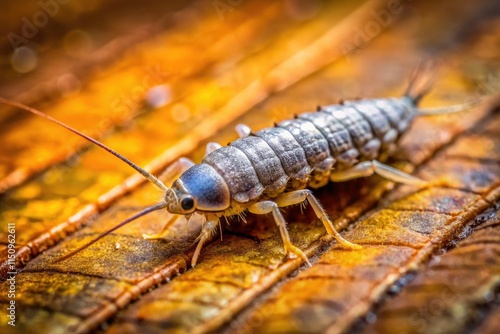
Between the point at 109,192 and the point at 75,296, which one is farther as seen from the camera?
the point at 109,192

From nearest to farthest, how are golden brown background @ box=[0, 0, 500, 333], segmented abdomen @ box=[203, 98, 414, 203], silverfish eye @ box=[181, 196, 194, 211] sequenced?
golden brown background @ box=[0, 0, 500, 333] < silverfish eye @ box=[181, 196, 194, 211] < segmented abdomen @ box=[203, 98, 414, 203]

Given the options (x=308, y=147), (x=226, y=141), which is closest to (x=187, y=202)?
(x=308, y=147)

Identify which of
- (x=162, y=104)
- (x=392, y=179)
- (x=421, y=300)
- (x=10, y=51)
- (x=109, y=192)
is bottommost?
(x=421, y=300)

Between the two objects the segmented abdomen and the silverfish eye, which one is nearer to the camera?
the silverfish eye

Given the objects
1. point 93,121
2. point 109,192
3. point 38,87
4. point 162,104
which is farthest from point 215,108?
point 38,87

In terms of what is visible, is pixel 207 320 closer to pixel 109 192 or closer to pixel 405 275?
pixel 405 275

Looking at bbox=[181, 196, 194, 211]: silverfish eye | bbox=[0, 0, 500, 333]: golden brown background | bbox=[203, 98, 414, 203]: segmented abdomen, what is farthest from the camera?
bbox=[203, 98, 414, 203]: segmented abdomen
